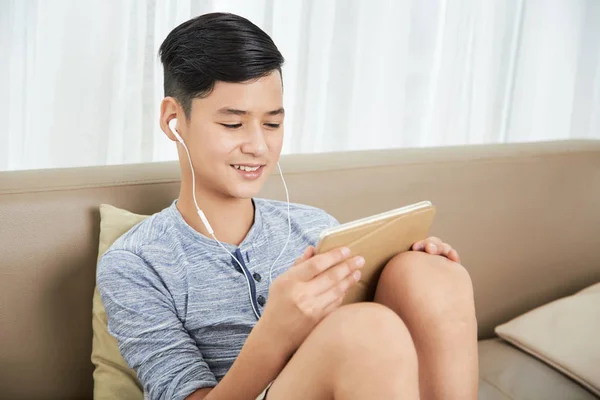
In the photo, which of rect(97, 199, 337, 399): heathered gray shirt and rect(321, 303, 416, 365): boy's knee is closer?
rect(321, 303, 416, 365): boy's knee

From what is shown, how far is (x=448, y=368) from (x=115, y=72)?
1.12 meters

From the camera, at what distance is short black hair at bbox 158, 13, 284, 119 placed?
1212mm

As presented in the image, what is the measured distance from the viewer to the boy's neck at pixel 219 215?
4.35 feet

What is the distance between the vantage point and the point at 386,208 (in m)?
1.70

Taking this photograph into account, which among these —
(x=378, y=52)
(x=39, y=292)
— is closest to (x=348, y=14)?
(x=378, y=52)

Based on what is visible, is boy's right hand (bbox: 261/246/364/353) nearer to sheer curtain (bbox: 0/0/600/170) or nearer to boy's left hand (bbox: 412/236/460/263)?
boy's left hand (bbox: 412/236/460/263)

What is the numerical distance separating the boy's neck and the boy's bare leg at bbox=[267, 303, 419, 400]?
1.31 ft

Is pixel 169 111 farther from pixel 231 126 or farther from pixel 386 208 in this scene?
pixel 386 208

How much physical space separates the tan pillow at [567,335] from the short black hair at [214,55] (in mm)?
912

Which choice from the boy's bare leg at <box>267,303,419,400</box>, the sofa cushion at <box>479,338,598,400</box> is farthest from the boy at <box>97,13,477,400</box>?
the sofa cushion at <box>479,338,598,400</box>

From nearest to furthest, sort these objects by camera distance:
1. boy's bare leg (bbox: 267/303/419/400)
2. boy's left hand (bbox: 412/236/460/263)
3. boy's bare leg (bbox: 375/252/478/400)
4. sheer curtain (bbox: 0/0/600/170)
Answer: boy's bare leg (bbox: 267/303/419/400) → boy's bare leg (bbox: 375/252/478/400) → boy's left hand (bbox: 412/236/460/263) → sheer curtain (bbox: 0/0/600/170)

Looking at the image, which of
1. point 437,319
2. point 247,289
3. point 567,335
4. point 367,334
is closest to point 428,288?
point 437,319

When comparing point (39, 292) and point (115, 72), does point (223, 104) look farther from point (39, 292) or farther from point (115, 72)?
point (115, 72)

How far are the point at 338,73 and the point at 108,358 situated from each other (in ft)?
4.01
